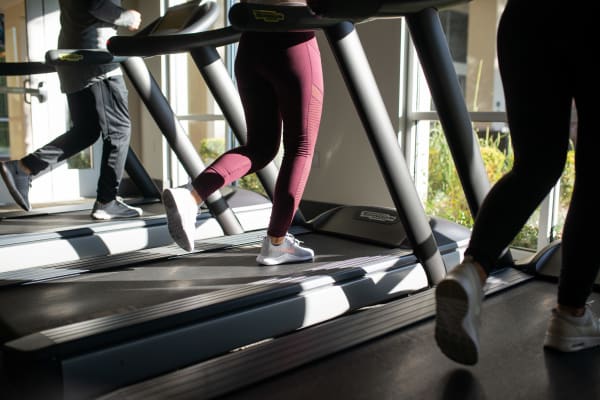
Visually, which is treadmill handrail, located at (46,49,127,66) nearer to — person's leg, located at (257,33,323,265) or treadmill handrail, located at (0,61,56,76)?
treadmill handrail, located at (0,61,56,76)

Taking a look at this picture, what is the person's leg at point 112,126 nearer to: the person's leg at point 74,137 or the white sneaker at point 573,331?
the person's leg at point 74,137

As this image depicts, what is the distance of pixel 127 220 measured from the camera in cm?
315

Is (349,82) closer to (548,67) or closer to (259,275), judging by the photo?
(259,275)

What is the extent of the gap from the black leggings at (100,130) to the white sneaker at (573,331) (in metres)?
2.44

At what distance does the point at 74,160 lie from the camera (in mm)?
5441

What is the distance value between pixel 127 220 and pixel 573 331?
2.45m

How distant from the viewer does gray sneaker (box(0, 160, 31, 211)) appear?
119 inches

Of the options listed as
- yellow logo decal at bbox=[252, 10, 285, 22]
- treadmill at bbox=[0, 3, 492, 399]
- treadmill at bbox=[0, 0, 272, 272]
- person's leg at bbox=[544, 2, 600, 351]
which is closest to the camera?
person's leg at bbox=[544, 2, 600, 351]

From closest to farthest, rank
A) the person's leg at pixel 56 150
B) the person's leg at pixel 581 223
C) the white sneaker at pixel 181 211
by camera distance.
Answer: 1. the person's leg at pixel 581 223
2. the white sneaker at pixel 181 211
3. the person's leg at pixel 56 150

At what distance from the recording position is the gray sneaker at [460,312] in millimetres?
1050

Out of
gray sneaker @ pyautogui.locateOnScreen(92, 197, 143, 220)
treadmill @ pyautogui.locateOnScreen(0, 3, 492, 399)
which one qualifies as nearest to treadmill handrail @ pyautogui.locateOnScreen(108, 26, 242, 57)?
treadmill @ pyautogui.locateOnScreen(0, 3, 492, 399)

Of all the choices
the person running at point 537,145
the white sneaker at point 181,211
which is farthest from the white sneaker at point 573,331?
the white sneaker at point 181,211

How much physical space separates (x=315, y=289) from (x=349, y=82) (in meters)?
0.72

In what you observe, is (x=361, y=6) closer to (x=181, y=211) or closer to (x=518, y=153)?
(x=518, y=153)
